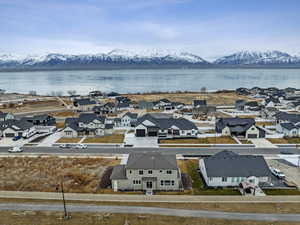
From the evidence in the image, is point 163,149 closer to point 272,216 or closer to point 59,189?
point 59,189

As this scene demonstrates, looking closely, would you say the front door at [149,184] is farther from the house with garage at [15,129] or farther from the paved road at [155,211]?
the house with garage at [15,129]

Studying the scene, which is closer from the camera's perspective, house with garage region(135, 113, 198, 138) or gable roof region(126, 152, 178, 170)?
gable roof region(126, 152, 178, 170)

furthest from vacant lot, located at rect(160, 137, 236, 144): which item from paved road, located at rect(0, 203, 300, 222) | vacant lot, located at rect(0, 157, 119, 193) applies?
paved road, located at rect(0, 203, 300, 222)

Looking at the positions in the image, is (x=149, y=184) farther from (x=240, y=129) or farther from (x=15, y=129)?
(x=15, y=129)

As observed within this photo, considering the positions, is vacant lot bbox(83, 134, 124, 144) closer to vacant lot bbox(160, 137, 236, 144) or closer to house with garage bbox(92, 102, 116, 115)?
vacant lot bbox(160, 137, 236, 144)

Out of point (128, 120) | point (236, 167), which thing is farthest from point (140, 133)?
point (236, 167)

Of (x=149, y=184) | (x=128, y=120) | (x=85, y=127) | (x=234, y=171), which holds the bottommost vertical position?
(x=149, y=184)
